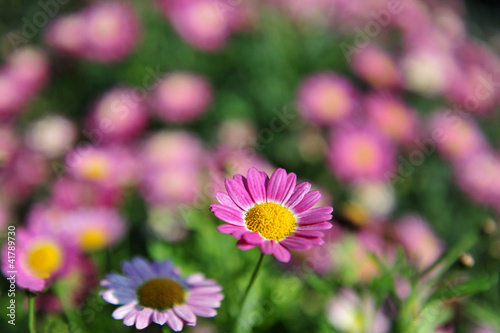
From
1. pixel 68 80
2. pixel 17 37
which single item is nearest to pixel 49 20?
pixel 17 37

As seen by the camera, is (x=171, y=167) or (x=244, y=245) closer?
(x=244, y=245)

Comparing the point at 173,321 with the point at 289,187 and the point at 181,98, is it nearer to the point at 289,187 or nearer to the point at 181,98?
the point at 289,187

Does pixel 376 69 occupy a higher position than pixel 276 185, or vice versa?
pixel 376 69

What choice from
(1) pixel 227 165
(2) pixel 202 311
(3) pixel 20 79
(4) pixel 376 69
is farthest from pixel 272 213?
(3) pixel 20 79

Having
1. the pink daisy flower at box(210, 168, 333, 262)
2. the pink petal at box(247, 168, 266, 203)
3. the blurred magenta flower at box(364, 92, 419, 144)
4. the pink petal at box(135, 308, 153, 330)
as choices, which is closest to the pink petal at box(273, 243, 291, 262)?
the pink daisy flower at box(210, 168, 333, 262)

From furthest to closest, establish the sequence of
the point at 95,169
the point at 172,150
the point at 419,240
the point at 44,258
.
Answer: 1. the point at 172,150
2. the point at 419,240
3. the point at 95,169
4. the point at 44,258

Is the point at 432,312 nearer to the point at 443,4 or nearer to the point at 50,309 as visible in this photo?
the point at 50,309

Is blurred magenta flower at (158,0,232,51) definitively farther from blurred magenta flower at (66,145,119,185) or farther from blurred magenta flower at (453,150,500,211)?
blurred magenta flower at (453,150,500,211)

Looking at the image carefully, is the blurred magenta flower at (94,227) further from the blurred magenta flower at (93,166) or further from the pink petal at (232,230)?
the pink petal at (232,230)
